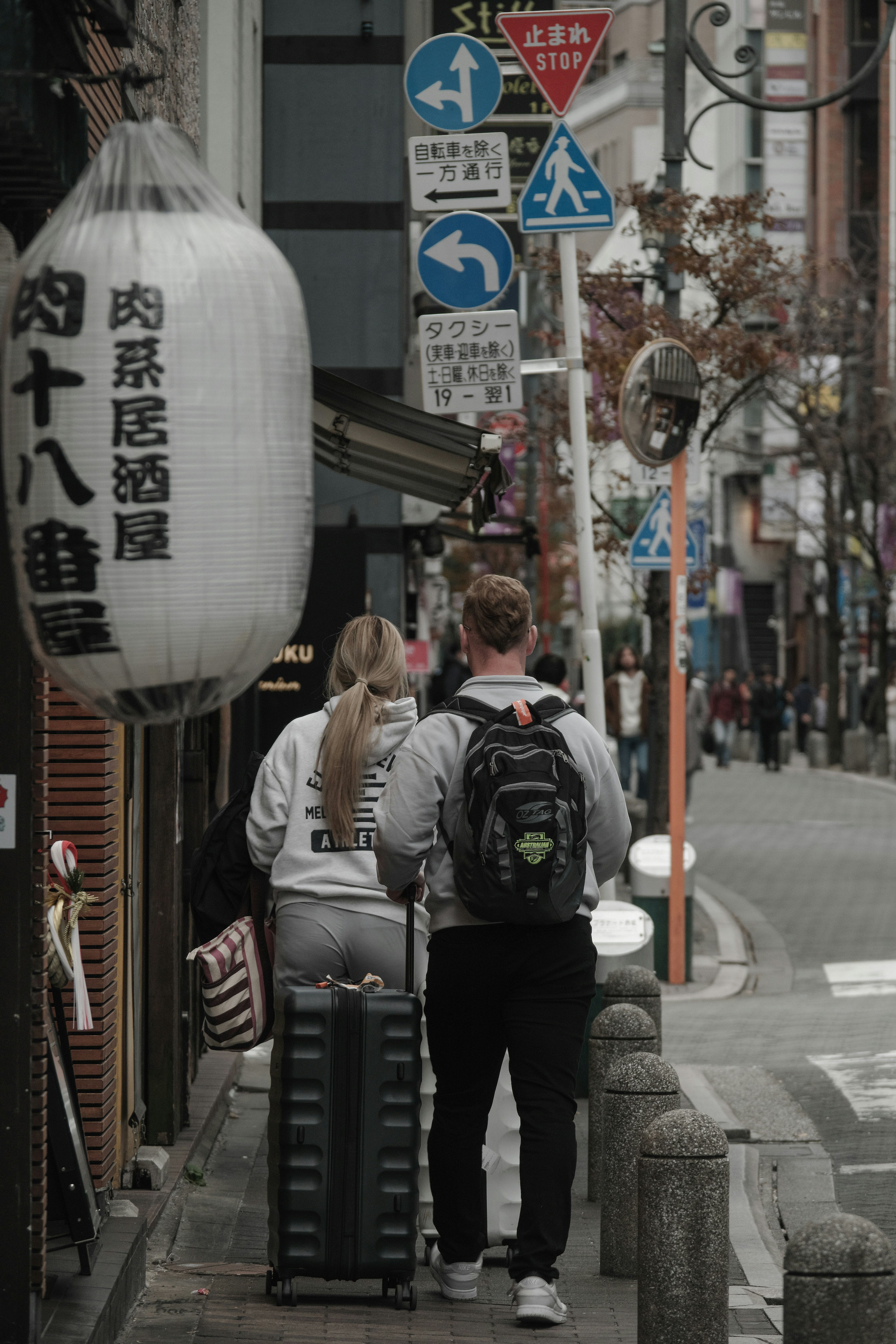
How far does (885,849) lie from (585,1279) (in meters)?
16.2

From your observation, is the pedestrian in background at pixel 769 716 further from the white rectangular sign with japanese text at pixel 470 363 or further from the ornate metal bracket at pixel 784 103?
the white rectangular sign with japanese text at pixel 470 363

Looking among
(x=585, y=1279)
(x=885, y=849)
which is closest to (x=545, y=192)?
(x=585, y=1279)

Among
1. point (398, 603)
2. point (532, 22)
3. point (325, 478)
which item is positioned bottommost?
point (398, 603)

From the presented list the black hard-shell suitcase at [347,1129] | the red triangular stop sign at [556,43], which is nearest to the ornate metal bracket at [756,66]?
the red triangular stop sign at [556,43]

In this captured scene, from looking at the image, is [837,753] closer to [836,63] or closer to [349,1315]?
[836,63]

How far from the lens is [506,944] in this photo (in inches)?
222

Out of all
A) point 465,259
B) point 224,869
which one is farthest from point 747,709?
point 224,869

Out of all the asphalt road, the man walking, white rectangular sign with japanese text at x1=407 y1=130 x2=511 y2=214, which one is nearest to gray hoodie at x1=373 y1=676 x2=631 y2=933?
the man walking

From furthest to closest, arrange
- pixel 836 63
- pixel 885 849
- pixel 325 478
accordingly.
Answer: pixel 836 63
pixel 885 849
pixel 325 478

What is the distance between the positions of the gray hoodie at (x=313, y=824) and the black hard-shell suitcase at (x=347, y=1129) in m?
0.45

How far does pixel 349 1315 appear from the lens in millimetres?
5773

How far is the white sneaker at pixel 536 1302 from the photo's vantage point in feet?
18.3

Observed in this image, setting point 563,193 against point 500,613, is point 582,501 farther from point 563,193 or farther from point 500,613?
point 500,613

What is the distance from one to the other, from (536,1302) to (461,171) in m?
6.27
